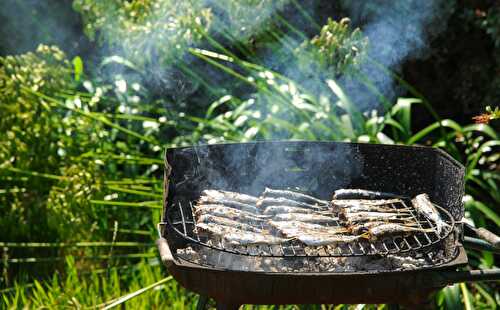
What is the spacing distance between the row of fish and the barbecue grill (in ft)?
0.18

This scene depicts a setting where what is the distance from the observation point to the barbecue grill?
8.21 ft

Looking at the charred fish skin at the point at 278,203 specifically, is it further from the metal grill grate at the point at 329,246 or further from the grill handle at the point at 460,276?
the grill handle at the point at 460,276

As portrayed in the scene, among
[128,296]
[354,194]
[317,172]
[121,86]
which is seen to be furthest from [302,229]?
[121,86]

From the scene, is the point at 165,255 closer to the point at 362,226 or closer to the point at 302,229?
the point at 302,229

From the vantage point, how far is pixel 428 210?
3.20 m

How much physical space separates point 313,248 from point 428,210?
0.60 metres

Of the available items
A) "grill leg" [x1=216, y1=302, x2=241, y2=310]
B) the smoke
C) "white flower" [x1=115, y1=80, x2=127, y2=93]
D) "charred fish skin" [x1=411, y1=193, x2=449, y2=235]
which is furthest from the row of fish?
"white flower" [x1=115, y1=80, x2=127, y2=93]

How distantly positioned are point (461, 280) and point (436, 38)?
11.9 ft

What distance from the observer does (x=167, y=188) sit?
3.08 metres

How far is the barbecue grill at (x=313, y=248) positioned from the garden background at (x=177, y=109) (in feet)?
2.58

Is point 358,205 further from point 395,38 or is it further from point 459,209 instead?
point 395,38

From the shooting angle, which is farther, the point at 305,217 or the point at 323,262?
the point at 305,217

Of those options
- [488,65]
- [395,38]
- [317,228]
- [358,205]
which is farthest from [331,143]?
[488,65]

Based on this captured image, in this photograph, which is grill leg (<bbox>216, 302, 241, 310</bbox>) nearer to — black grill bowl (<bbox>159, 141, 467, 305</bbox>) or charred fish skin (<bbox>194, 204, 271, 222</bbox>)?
black grill bowl (<bbox>159, 141, 467, 305</bbox>)
